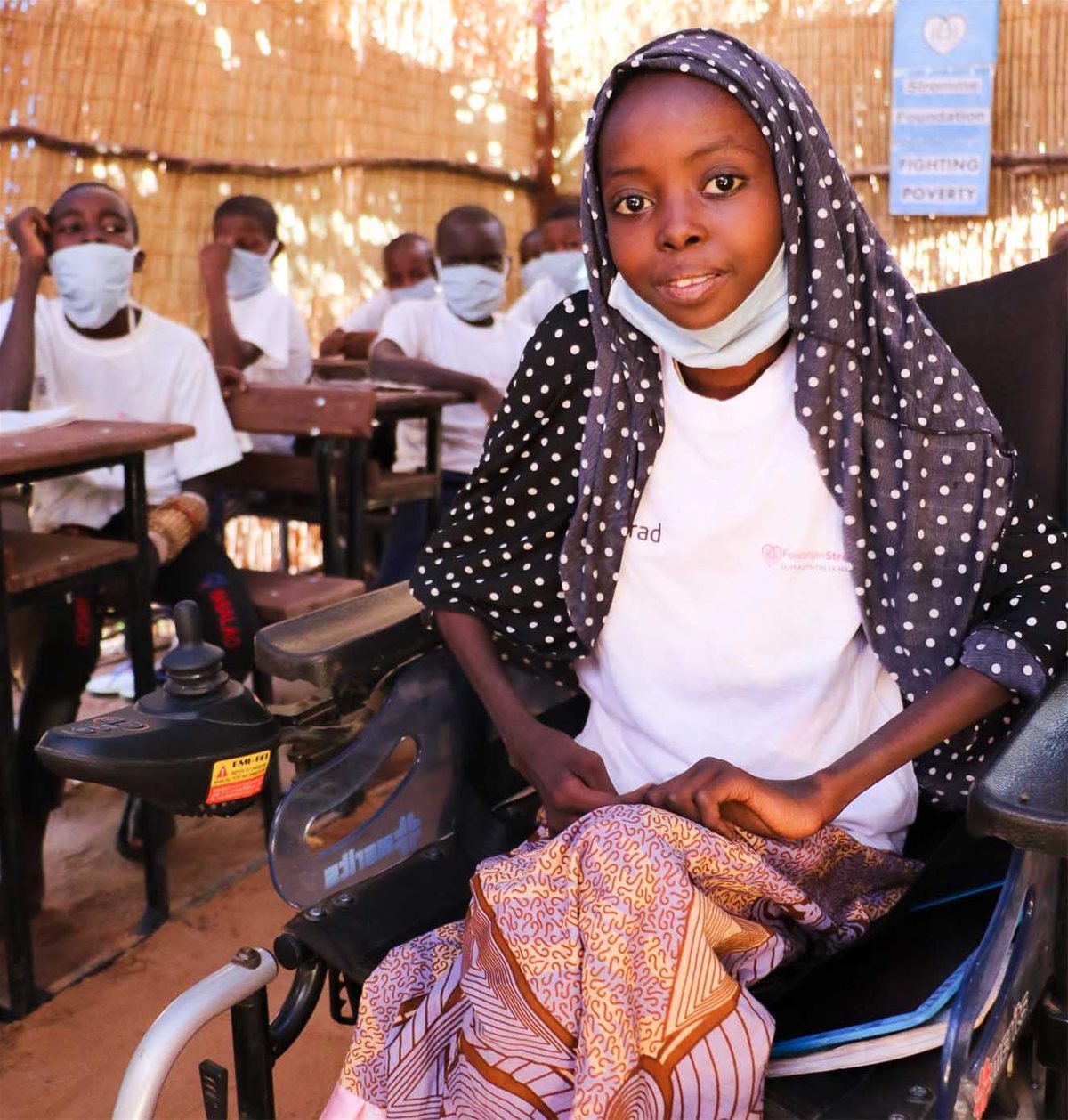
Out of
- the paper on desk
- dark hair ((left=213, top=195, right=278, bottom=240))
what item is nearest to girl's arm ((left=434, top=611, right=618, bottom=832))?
the paper on desk

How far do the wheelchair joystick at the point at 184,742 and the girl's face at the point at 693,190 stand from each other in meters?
0.62

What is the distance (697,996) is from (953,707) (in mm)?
383

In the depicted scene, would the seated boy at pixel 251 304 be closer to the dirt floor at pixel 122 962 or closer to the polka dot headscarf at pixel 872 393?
the dirt floor at pixel 122 962

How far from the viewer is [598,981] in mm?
985

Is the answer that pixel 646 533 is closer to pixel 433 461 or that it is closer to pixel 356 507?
pixel 356 507

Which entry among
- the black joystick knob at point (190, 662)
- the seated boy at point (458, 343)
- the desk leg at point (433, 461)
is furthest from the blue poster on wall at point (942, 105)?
the black joystick knob at point (190, 662)

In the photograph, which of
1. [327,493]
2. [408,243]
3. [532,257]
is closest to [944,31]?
[532,257]

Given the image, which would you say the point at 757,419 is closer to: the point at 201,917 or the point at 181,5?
the point at 201,917

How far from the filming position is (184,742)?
129cm

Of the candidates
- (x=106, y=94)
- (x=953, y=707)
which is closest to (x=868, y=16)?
(x=106, y=94)

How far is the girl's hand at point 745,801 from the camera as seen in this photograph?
3.55ft

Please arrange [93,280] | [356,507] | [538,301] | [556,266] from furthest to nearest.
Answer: [556,266] → [538,301] → [356,507] → [93,280]

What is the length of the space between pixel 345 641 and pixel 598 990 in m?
0.54

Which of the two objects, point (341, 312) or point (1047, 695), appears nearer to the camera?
point (1047, 695)
